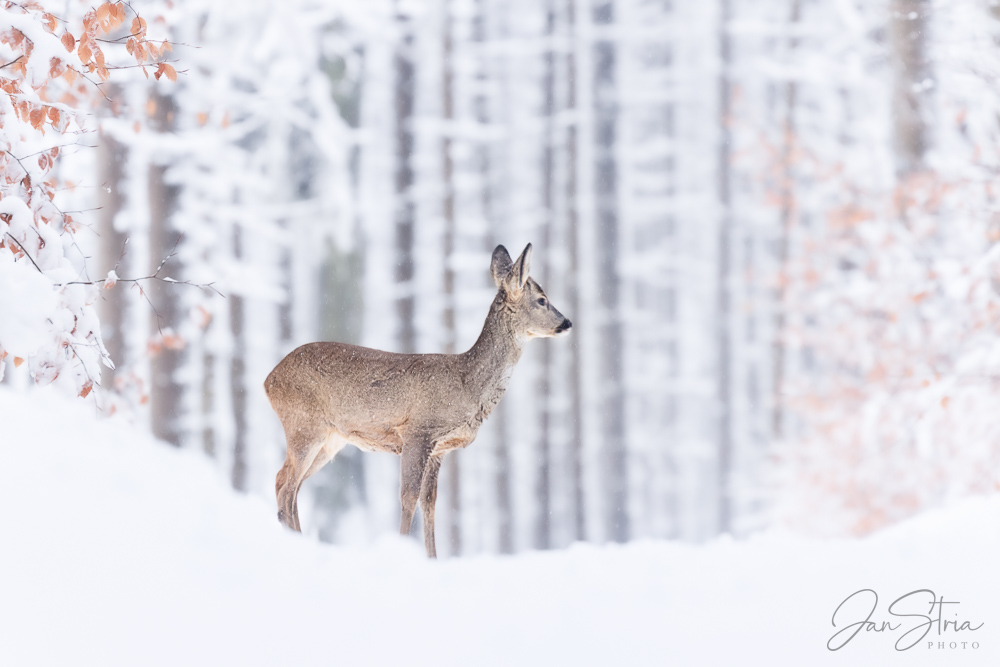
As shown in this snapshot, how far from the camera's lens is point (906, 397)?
10.6 metres

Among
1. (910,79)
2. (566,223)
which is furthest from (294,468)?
(566,223)

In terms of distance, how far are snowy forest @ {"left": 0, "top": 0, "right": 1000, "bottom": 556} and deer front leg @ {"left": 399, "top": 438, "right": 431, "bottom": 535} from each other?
2.18 meters

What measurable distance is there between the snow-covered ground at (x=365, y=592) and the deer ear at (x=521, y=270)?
5.45 ft

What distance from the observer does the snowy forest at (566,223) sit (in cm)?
1062

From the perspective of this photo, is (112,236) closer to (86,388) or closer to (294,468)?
(294,468)

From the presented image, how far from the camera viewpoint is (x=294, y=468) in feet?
19.3

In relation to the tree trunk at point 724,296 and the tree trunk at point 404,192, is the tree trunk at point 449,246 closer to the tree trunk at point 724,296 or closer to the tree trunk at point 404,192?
the tree trunk at point 404,192

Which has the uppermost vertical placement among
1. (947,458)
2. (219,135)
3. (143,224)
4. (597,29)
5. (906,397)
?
(597,29)

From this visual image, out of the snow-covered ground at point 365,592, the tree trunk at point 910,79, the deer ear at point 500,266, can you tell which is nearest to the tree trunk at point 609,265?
the tree trunk at point 910,79

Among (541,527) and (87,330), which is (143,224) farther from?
(87,330)

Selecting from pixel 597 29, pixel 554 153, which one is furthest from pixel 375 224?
pixel 597 29

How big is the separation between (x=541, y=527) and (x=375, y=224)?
18.9 ft

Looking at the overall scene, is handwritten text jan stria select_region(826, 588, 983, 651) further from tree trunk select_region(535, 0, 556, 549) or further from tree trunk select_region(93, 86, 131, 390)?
tree trunk select_region(535, 0, 556, 549)

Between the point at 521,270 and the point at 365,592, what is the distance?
212 cm
